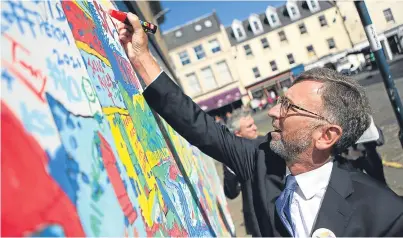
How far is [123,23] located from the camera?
2238 millimetres

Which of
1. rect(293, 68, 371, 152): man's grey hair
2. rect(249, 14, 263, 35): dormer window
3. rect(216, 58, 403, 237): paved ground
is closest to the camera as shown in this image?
rect(293, 68, 371, 152): man's grey hair

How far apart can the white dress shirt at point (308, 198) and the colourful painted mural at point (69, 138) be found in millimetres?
668

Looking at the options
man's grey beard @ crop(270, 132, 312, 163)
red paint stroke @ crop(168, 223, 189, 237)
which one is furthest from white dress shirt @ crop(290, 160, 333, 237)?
red paint stroke @ crop(168, 223, 189, 237)

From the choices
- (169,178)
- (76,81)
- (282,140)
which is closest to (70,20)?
(76,81)

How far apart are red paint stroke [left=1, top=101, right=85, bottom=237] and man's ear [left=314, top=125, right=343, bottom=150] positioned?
60.4 inches

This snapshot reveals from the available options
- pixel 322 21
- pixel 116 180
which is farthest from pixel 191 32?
pixel 116 180

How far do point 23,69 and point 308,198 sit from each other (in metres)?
1.57

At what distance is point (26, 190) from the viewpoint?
81 cm

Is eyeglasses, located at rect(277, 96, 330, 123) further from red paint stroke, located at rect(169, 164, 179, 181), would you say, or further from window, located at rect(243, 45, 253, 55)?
window, located at rect(243, 45, 253, 55)

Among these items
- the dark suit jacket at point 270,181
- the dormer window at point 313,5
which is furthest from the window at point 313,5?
the dark suit jacket at point 270,181

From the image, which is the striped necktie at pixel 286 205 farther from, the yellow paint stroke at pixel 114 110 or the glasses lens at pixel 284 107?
the yellow paint stroke at pixel 114 110

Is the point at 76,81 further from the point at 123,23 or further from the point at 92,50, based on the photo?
the point at 123,23

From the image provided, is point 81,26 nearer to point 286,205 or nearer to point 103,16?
point 103,16

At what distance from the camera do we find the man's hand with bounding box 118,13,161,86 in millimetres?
2129
